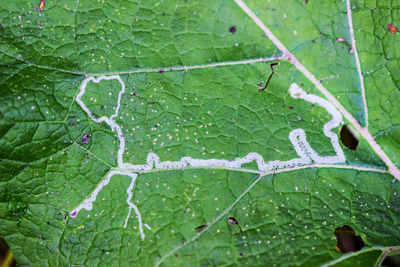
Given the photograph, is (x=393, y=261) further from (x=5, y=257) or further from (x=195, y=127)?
(x=5, y=257)

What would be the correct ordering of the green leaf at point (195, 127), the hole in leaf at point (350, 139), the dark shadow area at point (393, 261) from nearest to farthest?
the green leaf at point (195, 127) < the hole in leaf at point (350, 139) < the dark shadow area at point (393, 261)

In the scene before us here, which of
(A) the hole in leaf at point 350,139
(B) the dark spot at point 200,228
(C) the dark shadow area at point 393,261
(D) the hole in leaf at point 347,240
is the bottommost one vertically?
(C) the dark shadow area at point 393,261

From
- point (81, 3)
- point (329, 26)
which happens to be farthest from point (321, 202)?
point (81, 3)

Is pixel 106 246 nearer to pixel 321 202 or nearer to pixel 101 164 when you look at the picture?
pixel 101 164

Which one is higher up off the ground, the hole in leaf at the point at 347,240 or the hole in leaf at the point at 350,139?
the hole in leaf at the point at 350,139

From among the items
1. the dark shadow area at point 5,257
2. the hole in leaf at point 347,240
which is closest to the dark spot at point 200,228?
the hole in leaf at point 347,240

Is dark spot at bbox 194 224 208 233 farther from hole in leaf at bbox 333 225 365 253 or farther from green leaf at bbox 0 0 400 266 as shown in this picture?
hole in leaf at bbox 333 225 365 253

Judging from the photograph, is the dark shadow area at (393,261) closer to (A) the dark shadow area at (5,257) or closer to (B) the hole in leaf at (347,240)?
(B) the hole in leaf at (347,240)

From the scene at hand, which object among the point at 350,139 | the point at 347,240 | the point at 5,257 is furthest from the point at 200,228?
the point at 5,257
